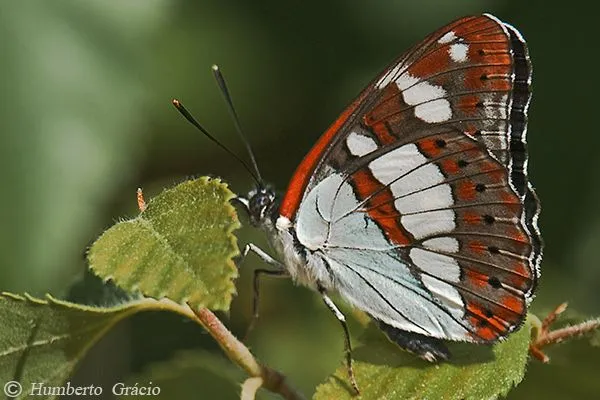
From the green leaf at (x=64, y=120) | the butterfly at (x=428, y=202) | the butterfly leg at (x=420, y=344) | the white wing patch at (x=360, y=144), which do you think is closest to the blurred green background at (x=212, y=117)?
the green leaf at (x=64, y=120)

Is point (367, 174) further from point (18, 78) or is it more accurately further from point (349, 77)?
point (349, 77)

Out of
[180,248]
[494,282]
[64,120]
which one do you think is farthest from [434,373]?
[64,120]

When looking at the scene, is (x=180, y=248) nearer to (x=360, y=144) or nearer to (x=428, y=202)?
(x=360, y=144)

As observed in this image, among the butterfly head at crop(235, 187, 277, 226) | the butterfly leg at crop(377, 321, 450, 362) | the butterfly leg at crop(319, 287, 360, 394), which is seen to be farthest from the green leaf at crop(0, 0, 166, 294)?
the butterfly leg at crop(377, 321, 450, 362)

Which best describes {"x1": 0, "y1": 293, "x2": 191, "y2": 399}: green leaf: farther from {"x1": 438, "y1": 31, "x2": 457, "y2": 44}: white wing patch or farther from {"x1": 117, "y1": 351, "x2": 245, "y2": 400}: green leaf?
{"x1": 438, "y1": 31, "x2": 457, "y2": 44}: white wing patch

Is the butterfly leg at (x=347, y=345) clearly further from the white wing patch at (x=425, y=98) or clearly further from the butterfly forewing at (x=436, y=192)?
the white wing patch at (x=425, y=98)

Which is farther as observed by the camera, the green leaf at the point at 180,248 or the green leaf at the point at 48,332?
the green leaf at the point at 48,332
